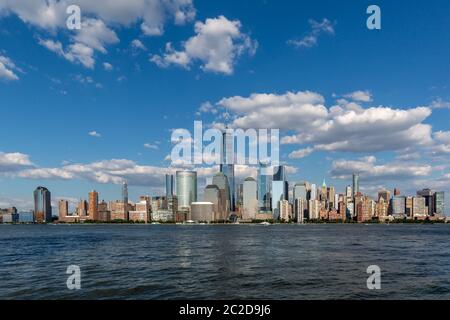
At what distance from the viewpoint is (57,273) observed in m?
44.9

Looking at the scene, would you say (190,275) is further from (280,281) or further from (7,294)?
(7,294)

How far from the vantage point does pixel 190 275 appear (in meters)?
Result: 42.3

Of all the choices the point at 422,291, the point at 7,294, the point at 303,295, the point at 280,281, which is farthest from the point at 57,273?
the point at 422,291

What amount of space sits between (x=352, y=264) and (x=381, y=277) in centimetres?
1087

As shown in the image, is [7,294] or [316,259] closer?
[7,294]
